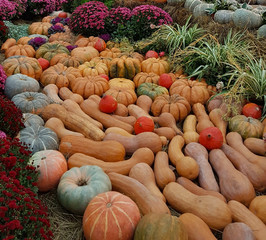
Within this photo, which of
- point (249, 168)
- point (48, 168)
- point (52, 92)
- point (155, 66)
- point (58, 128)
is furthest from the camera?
point (155, 66)

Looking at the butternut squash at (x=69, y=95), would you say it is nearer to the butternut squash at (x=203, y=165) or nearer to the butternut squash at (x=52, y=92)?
the butternut squash at (x=52, y=92)

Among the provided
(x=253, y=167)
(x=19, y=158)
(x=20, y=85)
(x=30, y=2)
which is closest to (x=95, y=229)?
(x=19, y=158)

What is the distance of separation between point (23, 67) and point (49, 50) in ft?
3.93

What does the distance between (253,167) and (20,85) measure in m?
3.50

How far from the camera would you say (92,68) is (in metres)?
5.52

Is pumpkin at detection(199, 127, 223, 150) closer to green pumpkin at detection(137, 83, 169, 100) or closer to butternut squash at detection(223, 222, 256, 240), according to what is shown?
butternut squash at detection(223, 222, 256, 240)

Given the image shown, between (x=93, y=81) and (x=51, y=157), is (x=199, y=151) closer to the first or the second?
(x=51, y=157)

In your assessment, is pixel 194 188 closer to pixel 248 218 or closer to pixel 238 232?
pixel 248 218

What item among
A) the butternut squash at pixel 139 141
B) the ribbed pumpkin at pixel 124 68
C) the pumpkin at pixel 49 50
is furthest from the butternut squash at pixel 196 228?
the pumpkin at pixel 49 50

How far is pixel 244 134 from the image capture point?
160 inches

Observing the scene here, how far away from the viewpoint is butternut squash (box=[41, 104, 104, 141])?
156 inches

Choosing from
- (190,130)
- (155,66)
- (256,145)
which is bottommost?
(190,130)

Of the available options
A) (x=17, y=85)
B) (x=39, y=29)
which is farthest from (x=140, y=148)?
(x=39, y=29)

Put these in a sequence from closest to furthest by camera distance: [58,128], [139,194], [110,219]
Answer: [110,219] → [139,194] → [58,128]
